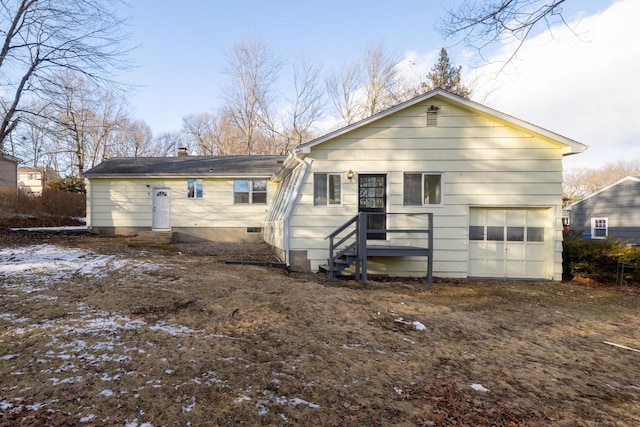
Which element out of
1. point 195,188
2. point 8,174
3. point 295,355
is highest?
point 8,174

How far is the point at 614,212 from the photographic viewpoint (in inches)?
623

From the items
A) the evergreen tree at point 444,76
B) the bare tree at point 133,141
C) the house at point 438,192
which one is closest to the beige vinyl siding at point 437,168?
the house at point 438,192

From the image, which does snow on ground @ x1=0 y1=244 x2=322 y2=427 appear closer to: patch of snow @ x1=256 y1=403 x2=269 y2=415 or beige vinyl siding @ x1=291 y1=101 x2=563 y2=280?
patch of snow @ x1=256 y1=403 x2=269 y2=415

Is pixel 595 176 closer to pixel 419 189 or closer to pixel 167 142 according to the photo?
pixel 419 189

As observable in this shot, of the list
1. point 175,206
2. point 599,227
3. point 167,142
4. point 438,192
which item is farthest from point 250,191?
point 167,142

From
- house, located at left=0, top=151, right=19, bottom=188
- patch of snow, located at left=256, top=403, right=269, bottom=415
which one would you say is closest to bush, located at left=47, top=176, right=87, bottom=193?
house, located at left=0, top=151, right=19, bottom=188

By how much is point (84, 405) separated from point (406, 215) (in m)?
7.53

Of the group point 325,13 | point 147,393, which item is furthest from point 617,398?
point 325,13

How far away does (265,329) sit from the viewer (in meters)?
4.10

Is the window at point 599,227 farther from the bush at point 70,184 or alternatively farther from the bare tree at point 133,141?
the bare tree at point 133,141

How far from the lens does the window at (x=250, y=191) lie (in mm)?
14391

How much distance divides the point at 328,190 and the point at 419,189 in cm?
254

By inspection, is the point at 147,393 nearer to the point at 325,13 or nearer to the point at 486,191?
the point at 486,191

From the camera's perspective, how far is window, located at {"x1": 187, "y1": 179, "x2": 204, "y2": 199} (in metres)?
14.4
